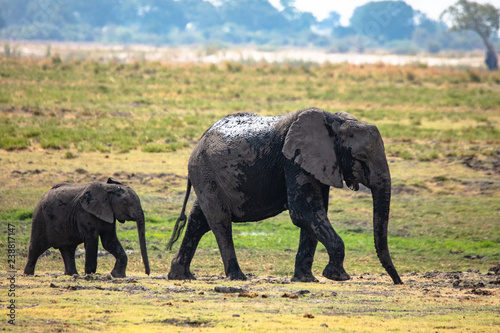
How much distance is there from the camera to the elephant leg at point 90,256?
11683 mm

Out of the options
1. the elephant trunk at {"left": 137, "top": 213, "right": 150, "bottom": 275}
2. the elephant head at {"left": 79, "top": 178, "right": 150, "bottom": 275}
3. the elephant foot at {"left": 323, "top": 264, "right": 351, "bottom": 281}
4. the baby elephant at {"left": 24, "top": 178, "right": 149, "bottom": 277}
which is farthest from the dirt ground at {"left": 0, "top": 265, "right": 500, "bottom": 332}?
the elephant head at {"left": 79, "top": 178, "right": 150, "bottom": 275}

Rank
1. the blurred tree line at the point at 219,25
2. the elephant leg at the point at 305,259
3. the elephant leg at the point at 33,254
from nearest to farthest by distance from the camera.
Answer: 1. the elephant leg at the point at 305,259
2. the elephant leg at the point at 33,254
3. the blurred tree line at the point at 219,25

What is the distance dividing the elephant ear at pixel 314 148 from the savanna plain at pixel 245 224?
4.86 feet

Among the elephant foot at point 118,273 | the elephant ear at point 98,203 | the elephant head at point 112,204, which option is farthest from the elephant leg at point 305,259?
the elephant ear at point 98,203

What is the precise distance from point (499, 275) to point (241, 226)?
19.0 feet

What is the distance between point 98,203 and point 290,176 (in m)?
2.97

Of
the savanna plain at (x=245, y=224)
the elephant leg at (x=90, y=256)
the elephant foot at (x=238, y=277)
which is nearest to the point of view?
the savanna plain at (x=245, y=224)

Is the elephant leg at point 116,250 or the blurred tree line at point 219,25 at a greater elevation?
the blurred tree line at point 219,25

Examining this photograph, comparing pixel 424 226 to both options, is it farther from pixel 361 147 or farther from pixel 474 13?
pixel 474 13

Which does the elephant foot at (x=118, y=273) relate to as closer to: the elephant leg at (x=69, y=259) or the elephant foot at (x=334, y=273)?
the elephant leg at (x=69, y=259)

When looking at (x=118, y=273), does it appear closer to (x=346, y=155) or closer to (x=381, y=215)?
(x=346, y=155)

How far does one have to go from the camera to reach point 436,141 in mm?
23109

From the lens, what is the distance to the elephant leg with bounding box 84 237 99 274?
1168 cm

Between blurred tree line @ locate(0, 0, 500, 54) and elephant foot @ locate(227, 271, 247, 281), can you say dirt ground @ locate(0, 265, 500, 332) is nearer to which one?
elephant foot @ locate(227, 271, 247, 281)
